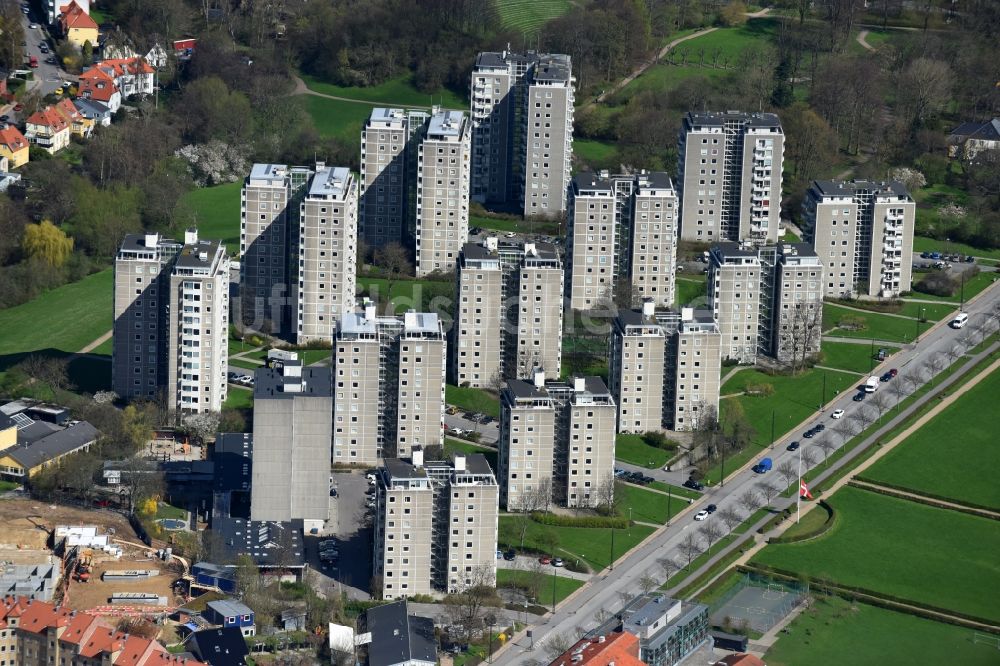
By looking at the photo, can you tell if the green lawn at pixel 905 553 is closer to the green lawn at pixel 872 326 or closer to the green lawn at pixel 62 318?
the green lawn at pixel 872 326

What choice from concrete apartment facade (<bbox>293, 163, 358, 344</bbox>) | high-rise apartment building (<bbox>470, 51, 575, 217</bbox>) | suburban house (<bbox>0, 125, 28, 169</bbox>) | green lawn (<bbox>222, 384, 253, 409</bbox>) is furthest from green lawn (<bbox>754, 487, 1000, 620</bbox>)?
suburban house (<bbox>0, 125, 28, 169</bbox>)

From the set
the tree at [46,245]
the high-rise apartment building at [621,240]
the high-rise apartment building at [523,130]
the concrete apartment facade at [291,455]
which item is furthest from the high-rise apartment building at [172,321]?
the high-rise apartment building at [523,130]

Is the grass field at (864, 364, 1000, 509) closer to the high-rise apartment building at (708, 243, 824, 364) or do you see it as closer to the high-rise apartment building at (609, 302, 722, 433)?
the high-rise apartment building at (708, 243, 824, 364)

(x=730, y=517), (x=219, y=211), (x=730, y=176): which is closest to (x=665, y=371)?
(x=730, y=517)

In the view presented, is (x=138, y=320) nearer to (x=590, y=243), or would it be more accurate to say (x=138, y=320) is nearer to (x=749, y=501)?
(x=590, y=243)

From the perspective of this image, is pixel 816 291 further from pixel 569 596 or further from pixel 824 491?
pixel 569 596
